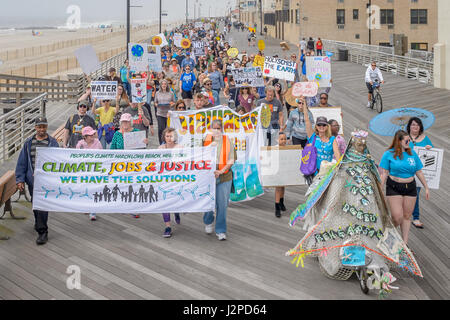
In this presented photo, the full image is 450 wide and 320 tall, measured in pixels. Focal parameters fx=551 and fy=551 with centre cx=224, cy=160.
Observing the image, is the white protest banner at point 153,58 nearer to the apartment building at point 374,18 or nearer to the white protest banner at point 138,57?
the white protest banner at point 138,57

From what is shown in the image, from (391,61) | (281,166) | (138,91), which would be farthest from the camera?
(391,61)

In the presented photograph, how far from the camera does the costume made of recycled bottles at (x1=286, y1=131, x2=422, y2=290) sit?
21.7 feet

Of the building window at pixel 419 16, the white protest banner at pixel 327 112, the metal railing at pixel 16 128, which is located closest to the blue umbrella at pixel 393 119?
the white protest banner at pixel 327 112

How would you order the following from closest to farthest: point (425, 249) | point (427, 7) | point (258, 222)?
point (425, 249), point (258, 222), point (427, 7)

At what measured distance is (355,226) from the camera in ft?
21.9

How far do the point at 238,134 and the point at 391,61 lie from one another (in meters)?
27.6

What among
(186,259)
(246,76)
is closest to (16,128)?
(246,76)

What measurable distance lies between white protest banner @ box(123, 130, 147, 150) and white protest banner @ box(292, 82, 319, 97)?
Answer: 3176mm

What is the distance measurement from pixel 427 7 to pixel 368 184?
5952 cm

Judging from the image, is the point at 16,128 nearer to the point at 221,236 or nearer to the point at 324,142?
the point at 221,236

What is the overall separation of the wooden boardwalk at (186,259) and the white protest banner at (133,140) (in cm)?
123
